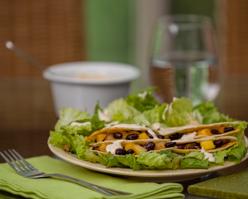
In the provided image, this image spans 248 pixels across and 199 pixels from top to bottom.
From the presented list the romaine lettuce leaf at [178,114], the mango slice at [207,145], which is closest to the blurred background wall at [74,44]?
the romaine lettuce leaf at [178,114]

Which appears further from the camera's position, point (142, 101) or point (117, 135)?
point (142, 101)

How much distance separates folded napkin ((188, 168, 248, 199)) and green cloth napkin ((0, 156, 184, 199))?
3cm

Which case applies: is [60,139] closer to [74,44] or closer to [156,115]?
[156,115]

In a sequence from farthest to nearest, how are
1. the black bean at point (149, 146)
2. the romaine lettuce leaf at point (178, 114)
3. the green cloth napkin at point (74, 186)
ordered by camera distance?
1. the romaine lettuce leaf at point (178, 114)
2. the black bean at point (149, 146)
3. the green cloth napkin at point (74, 186)

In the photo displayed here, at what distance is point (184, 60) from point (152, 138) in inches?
24.0

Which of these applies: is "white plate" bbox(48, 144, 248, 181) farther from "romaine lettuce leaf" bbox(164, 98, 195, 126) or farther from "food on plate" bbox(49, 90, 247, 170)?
"romaine lettuce leaf" bbox(164, 98, 195, 126)

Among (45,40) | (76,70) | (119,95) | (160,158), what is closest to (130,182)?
(160,158)

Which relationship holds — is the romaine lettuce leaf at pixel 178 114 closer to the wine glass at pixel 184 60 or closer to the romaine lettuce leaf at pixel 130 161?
the romaine lettuce leaf at pixel 130 161

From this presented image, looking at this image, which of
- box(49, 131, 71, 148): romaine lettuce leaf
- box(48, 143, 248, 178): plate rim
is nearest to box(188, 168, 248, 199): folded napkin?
box(48, 143, 248, 178): plate rim

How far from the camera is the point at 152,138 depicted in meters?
1.16

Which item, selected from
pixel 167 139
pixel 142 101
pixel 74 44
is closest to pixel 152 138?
pixel 167 139

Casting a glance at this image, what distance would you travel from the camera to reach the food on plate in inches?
43.0

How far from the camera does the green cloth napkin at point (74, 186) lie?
1.02 meters

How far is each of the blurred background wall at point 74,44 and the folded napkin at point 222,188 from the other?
469mm
